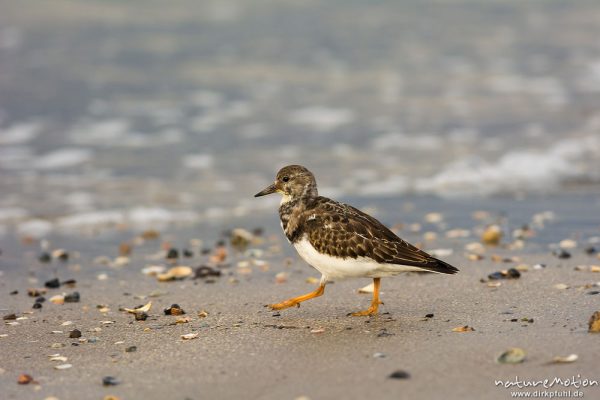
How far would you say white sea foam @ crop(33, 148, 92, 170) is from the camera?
11594 millimetres

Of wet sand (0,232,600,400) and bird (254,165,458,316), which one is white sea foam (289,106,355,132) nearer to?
wet sand (0,232,600,400)

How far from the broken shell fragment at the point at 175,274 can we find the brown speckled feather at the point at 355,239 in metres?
1.61

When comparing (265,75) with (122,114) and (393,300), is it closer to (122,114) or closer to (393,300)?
(122,114)

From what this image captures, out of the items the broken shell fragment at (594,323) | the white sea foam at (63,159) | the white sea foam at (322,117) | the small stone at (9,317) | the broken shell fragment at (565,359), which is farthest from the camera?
the white sea foam at (322,117)

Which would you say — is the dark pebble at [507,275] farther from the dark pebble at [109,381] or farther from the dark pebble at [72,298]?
the dark pebble at [109,381]

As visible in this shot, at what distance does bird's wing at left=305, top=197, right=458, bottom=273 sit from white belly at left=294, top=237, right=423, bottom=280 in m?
0.03

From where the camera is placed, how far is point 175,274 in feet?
23.5

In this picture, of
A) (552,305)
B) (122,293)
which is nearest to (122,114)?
(122,293)

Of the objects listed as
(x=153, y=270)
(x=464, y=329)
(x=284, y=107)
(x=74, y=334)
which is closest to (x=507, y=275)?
(x=464, y=329)

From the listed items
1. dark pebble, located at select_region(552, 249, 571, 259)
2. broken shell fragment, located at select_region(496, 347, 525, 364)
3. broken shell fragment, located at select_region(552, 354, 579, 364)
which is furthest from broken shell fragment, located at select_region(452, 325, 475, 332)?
dark pebble, located at select_region(552, 249, 571, 259)

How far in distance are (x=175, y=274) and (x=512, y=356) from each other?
3.38 meters

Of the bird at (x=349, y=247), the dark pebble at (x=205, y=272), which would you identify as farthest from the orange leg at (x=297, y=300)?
the dark pebble at (x=205, y=272)

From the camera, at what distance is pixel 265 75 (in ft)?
55.3

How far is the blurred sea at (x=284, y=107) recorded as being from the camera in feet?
33.2
